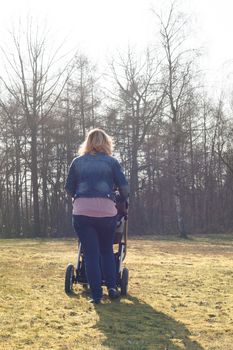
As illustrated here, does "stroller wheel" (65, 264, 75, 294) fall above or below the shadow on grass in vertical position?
above

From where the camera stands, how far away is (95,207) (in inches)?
212

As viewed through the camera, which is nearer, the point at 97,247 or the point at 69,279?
the point at 97,247

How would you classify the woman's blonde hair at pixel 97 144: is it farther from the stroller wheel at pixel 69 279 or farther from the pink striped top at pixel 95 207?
the stroller wheel at pixel 69 279

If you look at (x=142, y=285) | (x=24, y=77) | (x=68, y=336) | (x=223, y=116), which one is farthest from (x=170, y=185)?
(x=68, y=336)

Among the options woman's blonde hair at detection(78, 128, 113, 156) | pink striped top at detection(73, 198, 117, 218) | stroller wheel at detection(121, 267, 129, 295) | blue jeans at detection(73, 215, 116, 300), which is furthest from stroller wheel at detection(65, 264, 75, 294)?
woman's blonde hair at detection(78, 128, 113, 156)

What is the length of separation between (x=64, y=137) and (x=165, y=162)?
6644 mm

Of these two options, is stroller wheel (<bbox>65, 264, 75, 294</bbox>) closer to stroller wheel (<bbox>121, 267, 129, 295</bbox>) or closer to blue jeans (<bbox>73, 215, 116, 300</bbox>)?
blue jeans (<bbox>73, 215, 116, 300</bbox>)

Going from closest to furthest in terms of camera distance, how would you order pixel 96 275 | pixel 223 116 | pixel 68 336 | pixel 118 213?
1. pixel 68 336
2. pixel 96 275
3. pixel 118 213
4. pixel 223 116

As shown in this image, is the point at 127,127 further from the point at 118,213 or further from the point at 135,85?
the point at 118,213

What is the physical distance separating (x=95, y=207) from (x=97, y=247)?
1.51 ft

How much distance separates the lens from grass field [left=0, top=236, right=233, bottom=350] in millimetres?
3793

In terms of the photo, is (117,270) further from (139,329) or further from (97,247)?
(139,329)

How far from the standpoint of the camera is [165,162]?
31047 millimetres

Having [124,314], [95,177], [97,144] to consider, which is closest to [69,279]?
[124,314]
